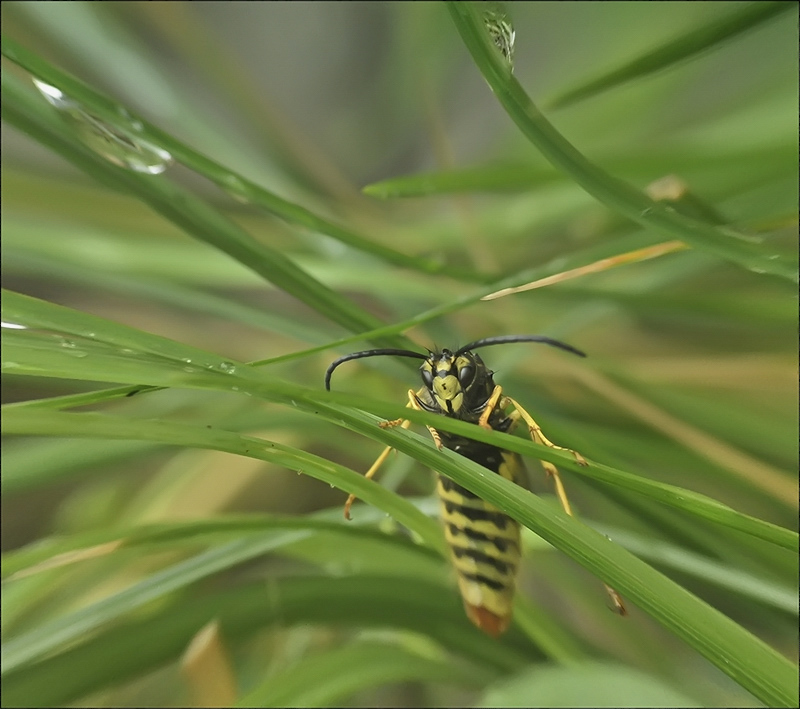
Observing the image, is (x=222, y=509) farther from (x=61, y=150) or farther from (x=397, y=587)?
(x=61, y=150)

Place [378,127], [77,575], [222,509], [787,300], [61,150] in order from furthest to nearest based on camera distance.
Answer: [378,127]
[222,509]
[77,575]
[787,300]
[61,150]

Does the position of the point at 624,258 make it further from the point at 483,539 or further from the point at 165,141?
the point at 165,141

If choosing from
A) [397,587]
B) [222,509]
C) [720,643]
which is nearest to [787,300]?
[720,643]

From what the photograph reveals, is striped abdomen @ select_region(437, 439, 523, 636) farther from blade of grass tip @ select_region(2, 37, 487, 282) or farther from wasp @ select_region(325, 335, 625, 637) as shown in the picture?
blade of grass tip @ select_region(2, 37, 487, 282)

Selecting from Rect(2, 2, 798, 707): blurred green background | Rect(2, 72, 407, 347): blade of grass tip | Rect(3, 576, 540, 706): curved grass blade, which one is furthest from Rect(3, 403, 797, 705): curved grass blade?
Rect(3, 576, 540, 706): curved grass blade

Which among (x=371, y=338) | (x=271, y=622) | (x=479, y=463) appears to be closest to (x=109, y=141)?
(x=371, y=338)

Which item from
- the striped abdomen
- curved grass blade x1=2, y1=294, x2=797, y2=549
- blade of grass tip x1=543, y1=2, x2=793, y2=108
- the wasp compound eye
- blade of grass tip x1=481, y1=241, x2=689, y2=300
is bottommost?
the striped abdomen
